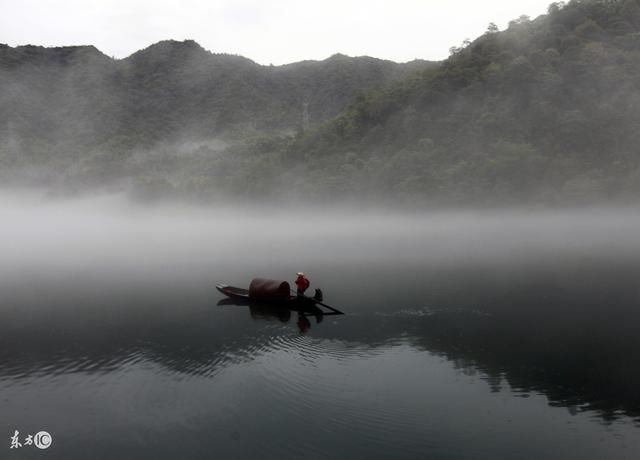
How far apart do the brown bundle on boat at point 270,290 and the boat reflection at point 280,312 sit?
0.90 metres

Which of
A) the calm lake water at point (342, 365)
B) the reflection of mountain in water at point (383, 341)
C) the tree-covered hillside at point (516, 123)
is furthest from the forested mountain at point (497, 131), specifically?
the reflection of mountain in water at point (383, 341)

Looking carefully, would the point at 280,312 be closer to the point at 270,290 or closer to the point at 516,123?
the point at 270,290

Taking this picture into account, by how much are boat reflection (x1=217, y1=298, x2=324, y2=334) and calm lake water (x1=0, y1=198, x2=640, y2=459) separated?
1.32 feet

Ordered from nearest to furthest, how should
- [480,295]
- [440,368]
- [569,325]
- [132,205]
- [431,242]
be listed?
Answer: [440,368]
[569,325]
[480,295]
[431,242]
[132,205]

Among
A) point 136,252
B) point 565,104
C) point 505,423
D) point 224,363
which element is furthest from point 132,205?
point 505,423

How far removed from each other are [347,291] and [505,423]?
82.4 ft

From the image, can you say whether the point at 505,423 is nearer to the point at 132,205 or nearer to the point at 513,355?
the point at 513,355

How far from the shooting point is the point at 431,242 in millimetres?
80625

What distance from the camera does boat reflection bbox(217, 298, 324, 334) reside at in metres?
32.2

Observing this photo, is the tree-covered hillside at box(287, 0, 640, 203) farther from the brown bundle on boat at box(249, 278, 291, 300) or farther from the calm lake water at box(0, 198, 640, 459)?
the brown bundle on boat at box(249, 278, 291, 300)

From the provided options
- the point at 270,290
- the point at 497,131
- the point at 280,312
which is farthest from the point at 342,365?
the point at 497,131

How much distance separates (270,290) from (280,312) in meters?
2.01

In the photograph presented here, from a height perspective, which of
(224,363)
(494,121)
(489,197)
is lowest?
(224,363)

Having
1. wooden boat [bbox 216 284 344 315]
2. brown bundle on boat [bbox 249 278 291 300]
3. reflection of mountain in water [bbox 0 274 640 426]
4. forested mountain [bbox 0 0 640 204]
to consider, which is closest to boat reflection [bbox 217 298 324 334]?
wooden boat [bbox 216 284 344 315]
